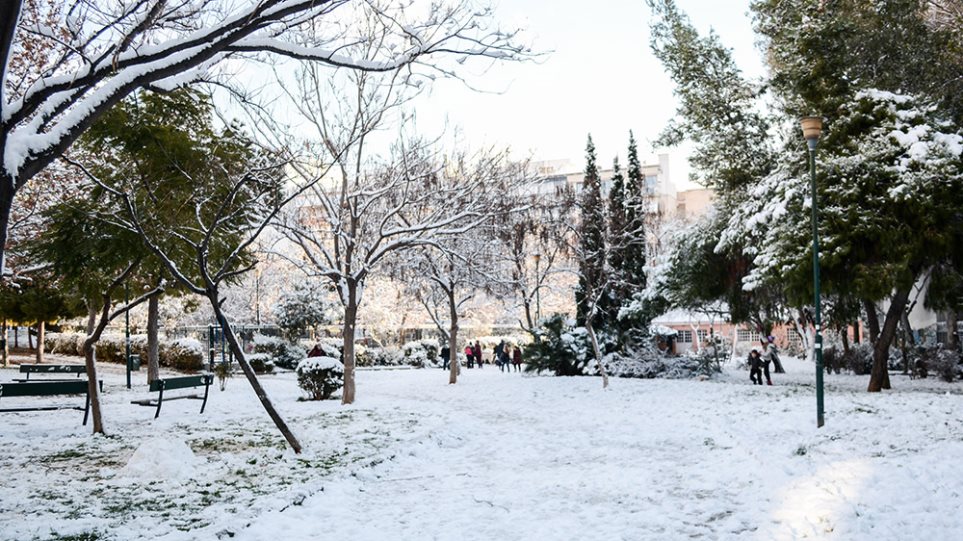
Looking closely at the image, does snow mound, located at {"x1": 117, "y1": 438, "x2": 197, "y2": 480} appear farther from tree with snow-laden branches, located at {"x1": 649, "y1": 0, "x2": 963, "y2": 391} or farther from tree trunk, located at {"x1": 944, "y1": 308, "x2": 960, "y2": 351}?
tree trunk, located at {"x1": 944, "y1": 308, "x2": 960, "y2": 351}

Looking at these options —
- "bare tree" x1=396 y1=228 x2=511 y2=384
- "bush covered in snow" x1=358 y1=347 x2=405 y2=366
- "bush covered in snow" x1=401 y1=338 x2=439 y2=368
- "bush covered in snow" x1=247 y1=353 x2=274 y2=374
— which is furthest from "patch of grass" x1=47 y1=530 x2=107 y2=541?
"bush covered in snow" x1=401 y1=338 x2=439 y2=368

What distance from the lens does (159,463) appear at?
28.9 feet

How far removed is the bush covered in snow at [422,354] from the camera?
39781mm

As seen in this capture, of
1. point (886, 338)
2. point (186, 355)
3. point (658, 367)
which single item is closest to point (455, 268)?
point (658, 367)

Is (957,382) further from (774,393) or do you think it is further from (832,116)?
(832,116)

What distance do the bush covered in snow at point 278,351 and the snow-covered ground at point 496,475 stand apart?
1868cm

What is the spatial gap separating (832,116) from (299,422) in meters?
15.3

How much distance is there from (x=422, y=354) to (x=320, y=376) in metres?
21.6

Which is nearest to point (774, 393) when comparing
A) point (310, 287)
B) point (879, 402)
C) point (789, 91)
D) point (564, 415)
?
point (879, 402)

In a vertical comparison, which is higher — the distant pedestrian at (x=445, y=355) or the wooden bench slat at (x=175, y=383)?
the wooden bench slat at (x=175, y=383)

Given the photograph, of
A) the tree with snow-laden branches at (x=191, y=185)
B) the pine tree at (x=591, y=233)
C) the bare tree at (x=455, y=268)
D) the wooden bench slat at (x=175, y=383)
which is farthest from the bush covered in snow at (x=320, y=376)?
the pine tree at (x=591, y=233)

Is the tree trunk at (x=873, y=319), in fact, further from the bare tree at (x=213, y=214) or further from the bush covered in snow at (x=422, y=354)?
the bush covered in snow at (x=422, y=354)

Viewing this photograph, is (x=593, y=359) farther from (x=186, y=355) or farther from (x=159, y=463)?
(x=159, y=463)

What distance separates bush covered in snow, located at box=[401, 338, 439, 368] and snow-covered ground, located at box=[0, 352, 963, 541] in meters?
23.9
